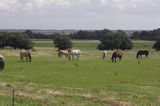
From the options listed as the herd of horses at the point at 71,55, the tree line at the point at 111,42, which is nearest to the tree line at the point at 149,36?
the tree line at the point at 111,42

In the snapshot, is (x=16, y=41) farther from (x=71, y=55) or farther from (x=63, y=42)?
(x=71, y=55)

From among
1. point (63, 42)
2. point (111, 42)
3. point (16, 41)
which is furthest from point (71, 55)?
point (63, 42)

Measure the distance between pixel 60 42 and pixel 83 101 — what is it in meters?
102

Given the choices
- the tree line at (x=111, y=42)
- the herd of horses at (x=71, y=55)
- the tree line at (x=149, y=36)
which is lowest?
the tree line at (x=149, y=36)

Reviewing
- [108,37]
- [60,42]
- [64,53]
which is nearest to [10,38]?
[60,42]

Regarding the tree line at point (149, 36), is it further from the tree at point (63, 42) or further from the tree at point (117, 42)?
the tree at point (63, 42)

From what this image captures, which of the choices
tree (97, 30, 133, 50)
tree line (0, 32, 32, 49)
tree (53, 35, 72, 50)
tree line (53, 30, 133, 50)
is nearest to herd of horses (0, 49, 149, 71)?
tree (97, 30, 133, 50)

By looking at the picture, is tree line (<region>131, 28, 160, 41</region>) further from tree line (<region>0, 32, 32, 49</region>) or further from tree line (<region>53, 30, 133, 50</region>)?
tree line (<region>0, 32, 32, 49</region>)

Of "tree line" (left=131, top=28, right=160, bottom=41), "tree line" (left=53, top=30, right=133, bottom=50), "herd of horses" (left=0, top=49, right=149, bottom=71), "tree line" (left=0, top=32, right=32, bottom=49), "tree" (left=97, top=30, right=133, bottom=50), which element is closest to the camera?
"herd of horses" (left=0, top=49, right=149, bottom=71)

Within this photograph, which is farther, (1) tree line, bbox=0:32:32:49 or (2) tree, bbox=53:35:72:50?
(2) tree, bbox=53:35:72:50

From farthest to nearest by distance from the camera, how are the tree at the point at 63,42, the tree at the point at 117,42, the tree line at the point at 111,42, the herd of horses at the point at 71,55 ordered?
the tree at the point at 63,42, the tree line at the point at 111,42, the tree at the point at 117,42, the herd of horses at the point at 71,55

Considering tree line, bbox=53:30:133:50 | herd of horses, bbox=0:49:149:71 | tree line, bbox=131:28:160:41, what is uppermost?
herd of horses, bbox=0:49:149:71

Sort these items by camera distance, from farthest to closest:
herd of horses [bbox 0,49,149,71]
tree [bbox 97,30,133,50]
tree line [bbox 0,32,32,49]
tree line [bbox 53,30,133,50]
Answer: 1. tree line [bbox 53,30,133,50]
2. tree [bbox 97,30,133,50]
3. tree line [bbox 0,32,32,49]
4. herd of horses [bbox 0,49,149,71]

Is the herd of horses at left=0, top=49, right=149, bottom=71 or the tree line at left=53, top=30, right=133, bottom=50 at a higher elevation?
the herd of horses at left=0, top=49, right=149, bottom=71
